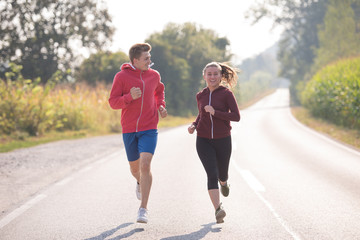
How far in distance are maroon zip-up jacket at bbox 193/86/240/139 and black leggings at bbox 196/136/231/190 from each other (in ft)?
0.24

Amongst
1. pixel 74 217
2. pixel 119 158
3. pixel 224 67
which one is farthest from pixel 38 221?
pixel 119 158

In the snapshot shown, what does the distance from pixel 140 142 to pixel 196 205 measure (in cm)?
152

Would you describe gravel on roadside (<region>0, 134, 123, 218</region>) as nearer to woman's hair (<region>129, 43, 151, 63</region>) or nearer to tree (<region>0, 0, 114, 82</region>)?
woman's hair (<region>129, 43, 151, 63</region>)

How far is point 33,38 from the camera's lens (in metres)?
37.2

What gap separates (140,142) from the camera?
195 inches

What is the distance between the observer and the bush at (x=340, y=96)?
1675 cm

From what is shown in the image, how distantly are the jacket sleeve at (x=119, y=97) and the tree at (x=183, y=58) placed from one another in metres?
34.0

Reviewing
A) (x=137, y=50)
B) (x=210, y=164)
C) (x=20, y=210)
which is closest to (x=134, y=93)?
(x=137, y=50)

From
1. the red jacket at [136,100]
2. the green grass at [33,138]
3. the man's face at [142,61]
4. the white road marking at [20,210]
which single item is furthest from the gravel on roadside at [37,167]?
the man's face at [142,61]

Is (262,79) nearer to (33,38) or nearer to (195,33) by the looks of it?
(195,33)

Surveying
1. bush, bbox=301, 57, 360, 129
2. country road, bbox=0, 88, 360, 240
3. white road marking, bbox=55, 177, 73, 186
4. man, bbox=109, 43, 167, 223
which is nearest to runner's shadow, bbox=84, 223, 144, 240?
country road, bbox=0, 88, 360, 240

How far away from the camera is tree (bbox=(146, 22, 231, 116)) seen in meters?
43.4

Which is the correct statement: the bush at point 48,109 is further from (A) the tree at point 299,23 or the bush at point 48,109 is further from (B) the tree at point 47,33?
(A) the tree at point 299,23

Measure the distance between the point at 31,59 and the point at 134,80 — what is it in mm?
34704
